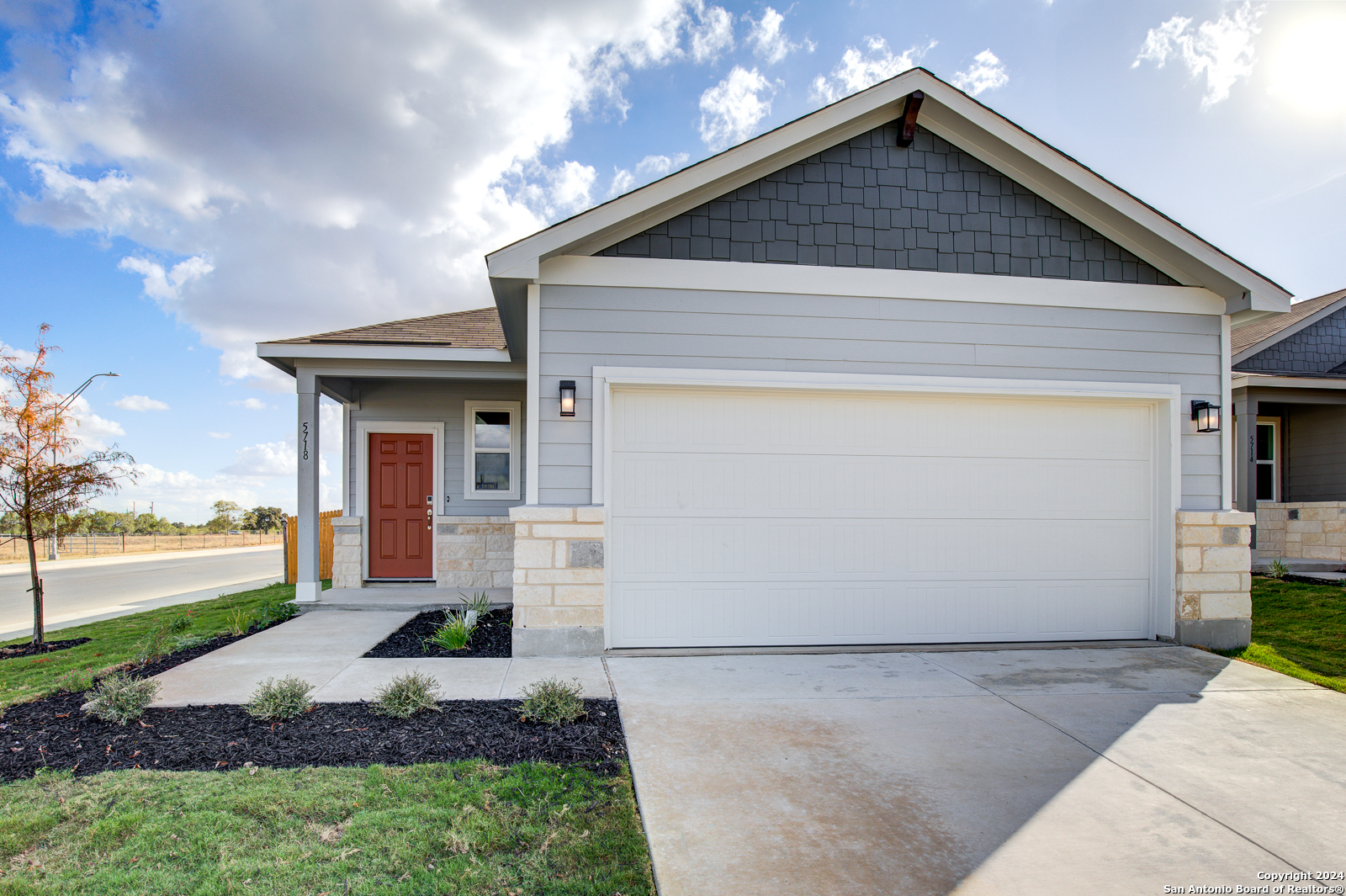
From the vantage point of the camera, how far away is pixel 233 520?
138 ft

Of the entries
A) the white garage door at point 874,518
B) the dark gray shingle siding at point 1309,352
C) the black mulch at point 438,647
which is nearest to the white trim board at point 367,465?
the black mulch at point 438,647

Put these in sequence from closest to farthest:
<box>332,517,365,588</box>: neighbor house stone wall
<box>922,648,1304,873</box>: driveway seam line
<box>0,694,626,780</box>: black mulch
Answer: <box>922,648,1304,873</box>: driveway seam line < <box>0,694,626,780</box>: black mulch < <box>332,517,365,588</box>: neighbor house stone wall

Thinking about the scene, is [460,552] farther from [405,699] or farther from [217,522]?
[217,522]

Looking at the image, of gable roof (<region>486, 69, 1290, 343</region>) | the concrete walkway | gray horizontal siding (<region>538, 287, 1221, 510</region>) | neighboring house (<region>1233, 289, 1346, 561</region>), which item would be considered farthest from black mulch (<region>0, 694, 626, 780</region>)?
neighboring house (<region>1233, 289, 1346, 561</region>)

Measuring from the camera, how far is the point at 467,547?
358 inches

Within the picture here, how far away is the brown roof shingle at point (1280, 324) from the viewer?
1130 cm

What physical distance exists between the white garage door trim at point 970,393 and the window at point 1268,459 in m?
8.38

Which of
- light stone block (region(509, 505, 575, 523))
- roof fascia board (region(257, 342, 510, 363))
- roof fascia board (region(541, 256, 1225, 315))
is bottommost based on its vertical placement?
light stone block (region(509, 505, 575, 523))

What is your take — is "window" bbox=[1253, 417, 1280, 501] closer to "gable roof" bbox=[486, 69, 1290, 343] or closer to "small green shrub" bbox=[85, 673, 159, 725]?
"gable roof" bbox=[486, 69, 1290, 343]

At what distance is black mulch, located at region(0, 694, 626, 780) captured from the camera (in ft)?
10.8

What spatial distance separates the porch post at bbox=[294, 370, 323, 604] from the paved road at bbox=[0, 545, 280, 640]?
2.99 meters

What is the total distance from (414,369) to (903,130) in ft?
19.4

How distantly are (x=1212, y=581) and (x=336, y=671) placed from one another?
292 inches

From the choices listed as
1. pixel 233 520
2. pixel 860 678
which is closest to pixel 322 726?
pixel 860 678
